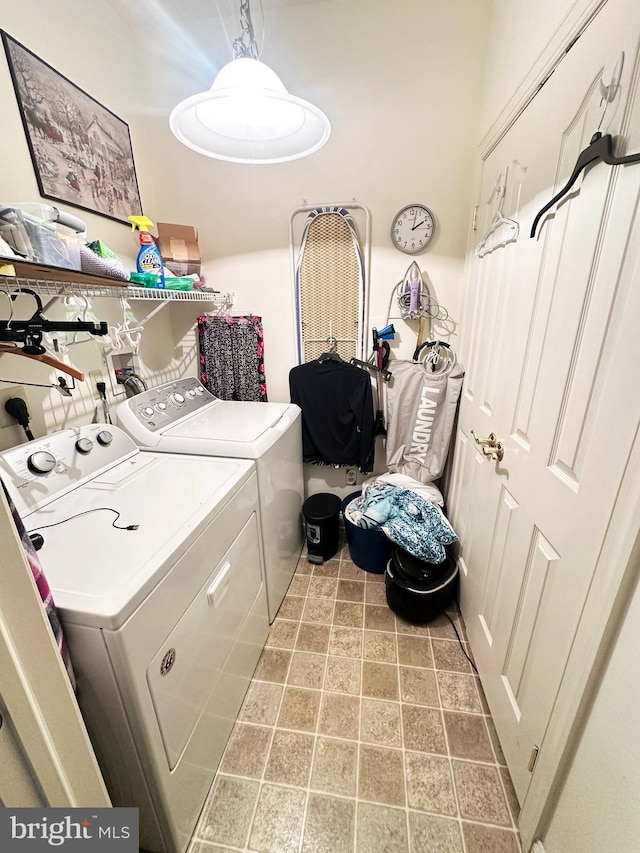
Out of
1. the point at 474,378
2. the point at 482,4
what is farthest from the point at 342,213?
the point at 474,378

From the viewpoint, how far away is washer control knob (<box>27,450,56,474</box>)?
1.07m

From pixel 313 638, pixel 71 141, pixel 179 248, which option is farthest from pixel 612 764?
pixel 71 141

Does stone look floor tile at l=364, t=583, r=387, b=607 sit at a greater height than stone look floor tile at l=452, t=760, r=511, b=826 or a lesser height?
lesser

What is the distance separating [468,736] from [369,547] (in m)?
0.91

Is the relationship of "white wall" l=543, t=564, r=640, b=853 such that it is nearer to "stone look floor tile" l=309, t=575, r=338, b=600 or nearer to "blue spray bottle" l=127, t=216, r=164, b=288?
"stone look floor tile" l=309, t=575, r=338, b=600

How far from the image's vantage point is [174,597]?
862mm

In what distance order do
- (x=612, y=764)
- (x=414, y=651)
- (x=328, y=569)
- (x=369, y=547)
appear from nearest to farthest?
(x=612, y=764) → (x=414, y=651) → (x=369, y=547) → (x=328, y=569)

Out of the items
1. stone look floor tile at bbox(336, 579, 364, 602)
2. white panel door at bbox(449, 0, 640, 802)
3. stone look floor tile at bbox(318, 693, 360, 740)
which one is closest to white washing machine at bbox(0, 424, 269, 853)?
stone look floor tile at bbox(318, 693, 360, 740)

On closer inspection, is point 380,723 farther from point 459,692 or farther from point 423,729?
point 459,692

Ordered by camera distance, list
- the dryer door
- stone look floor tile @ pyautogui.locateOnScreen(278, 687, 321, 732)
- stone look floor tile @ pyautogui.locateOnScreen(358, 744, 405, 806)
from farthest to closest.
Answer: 1. stone look floor tile @ pyautogui.locateOnScreen(278, 687, 321, 732)
2. stone look floor tile @ pyautogui.locateOnScreen(358, 744, 405, 806)
3. the dryer door

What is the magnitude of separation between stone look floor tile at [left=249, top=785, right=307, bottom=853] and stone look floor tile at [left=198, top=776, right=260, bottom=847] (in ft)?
0.09

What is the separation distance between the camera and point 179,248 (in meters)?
1.88

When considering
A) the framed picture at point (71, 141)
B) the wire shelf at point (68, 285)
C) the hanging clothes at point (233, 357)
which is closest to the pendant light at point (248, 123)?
the wire shelf at point (68, 285)

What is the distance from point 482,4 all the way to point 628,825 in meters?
2.76
